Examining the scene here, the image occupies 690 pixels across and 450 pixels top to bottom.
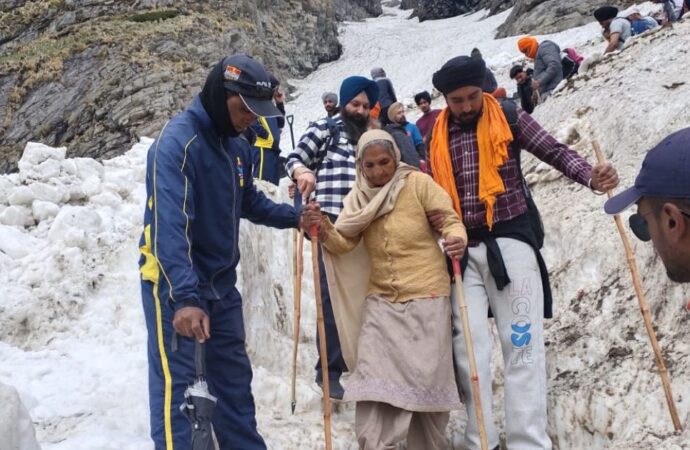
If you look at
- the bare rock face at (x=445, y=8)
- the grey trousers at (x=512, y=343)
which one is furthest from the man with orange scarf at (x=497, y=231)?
the bare rock face at (x=445, y=8)

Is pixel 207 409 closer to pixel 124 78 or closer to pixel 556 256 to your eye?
pixel 556 256

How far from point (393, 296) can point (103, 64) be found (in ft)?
88.1

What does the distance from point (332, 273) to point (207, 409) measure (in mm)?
1498

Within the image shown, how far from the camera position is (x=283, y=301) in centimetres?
607

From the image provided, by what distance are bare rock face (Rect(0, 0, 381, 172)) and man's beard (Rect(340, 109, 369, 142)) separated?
71.4 ft

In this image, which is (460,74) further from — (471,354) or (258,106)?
(471,354)

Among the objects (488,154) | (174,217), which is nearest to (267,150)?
(488,154)

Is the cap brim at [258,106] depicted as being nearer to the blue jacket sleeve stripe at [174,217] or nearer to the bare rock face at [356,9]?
the blue jacket sleeve stripe at [174,217]

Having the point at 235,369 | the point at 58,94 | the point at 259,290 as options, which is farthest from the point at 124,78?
the point at 235,369

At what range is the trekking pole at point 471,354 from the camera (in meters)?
3.85

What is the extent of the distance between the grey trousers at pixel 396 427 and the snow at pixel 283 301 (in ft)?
1.74

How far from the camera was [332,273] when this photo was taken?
445 centimetres

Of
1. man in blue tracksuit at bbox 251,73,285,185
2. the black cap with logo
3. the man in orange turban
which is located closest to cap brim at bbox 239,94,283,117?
the black cap with logo

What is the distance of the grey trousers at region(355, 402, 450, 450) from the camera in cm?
396
